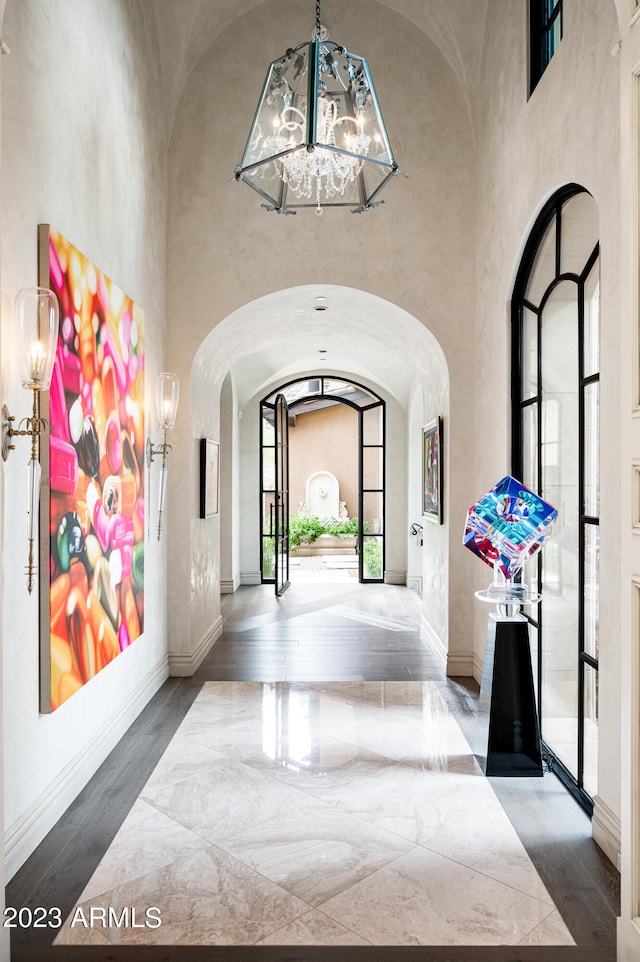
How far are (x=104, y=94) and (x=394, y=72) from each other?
2.64 metres

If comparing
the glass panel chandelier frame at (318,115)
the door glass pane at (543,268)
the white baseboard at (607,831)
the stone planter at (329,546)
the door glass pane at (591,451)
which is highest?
the glass panel chandelier frame at (318,115)

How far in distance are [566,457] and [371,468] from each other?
24.9 feet

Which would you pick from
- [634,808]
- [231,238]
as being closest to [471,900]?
[634,808]

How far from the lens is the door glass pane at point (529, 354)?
14.0ft

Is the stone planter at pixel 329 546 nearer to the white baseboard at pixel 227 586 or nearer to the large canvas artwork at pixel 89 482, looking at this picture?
the white baseboard at pixel 227 586

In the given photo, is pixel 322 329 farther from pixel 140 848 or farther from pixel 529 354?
pixel 140 848

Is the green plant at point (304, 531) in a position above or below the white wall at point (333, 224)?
below

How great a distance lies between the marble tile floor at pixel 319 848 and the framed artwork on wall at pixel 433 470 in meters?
2.14

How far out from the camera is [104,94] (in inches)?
154

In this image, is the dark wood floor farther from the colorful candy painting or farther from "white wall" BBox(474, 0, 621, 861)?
the colorful candy painting

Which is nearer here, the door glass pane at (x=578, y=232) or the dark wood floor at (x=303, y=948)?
the dark wood floor at (x=303, y=948)

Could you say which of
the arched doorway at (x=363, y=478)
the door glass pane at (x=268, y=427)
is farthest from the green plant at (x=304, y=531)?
the door glass pane at (x=268, y=427)

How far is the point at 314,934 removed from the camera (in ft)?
7.50

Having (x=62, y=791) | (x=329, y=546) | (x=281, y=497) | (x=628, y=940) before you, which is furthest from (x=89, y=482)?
(x=329, y=546)
